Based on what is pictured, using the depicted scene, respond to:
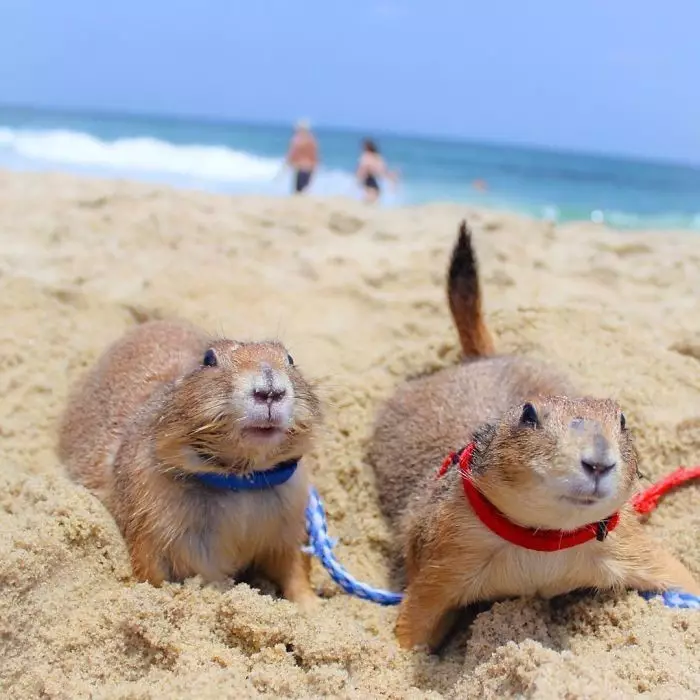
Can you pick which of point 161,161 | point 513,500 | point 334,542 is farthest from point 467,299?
point 161,161

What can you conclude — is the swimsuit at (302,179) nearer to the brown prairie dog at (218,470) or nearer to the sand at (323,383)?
the sand at (323,383)

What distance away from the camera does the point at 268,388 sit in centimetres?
237

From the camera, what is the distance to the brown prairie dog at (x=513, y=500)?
2.11 meters

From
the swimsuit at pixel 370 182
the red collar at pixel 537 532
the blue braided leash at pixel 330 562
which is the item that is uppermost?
the red collar at pixel 537 532

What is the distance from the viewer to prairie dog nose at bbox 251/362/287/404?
7.75 ft

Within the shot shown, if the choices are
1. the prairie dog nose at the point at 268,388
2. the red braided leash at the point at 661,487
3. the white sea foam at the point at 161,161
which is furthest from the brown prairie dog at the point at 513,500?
the white sea foam at the point at 161,161

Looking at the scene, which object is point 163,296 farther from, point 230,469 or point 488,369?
point 230,469

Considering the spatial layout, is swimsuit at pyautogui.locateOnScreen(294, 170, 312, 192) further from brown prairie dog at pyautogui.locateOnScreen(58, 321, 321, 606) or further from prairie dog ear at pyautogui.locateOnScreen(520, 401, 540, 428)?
prairie dog ear at pyautogui.locateOnScreen(520, 401, 540, 428)

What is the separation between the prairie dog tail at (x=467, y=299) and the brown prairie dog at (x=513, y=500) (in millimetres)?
491

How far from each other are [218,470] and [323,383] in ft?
4.71

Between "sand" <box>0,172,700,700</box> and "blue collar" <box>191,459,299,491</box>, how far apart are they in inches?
13.1

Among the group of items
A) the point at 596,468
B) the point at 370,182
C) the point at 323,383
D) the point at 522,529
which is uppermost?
the point at 596,468

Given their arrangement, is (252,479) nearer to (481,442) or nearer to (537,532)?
(481,442)

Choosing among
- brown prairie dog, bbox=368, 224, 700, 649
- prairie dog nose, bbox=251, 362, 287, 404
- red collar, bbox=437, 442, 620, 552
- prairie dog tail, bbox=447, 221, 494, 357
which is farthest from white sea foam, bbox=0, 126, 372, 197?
red collar, bbox=437, 442, 620, 552
